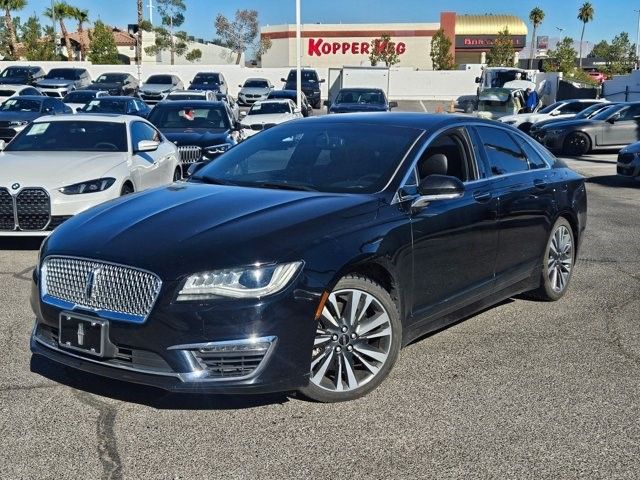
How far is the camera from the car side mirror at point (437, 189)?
4.93 metres

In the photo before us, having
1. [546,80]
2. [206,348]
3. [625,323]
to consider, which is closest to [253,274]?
[206,348]

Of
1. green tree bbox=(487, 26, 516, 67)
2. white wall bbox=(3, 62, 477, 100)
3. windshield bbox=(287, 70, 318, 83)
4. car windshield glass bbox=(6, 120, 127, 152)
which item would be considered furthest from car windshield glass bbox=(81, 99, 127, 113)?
green tree bbox=(487, 26, 516, 67)

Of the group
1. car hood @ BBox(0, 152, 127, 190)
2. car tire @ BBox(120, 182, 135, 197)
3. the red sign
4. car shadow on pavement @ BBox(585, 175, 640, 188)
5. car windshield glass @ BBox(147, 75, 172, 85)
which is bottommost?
car shadow on pavement @ BBox(585, 175, 640, 188)

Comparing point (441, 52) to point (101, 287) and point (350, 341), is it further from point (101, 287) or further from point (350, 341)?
point (101, 287)

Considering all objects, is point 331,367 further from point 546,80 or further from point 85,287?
point 546,80

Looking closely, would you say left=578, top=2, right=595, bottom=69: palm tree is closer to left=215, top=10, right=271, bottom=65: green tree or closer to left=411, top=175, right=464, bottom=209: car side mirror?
left=215, top=10, right=271, bottom=65: green tree

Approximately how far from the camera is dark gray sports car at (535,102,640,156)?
21.5 metres

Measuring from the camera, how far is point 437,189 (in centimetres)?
493

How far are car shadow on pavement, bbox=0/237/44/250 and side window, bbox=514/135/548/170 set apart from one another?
214 inches

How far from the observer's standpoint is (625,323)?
6.19 metres

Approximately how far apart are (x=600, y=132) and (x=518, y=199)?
1686 centimetres

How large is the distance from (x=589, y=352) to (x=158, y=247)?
3.14 meters

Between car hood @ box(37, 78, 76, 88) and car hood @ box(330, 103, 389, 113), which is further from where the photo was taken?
car hood @ box(37, 78, 76, 88)

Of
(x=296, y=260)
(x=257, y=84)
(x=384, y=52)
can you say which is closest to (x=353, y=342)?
(x=296, y=260)
